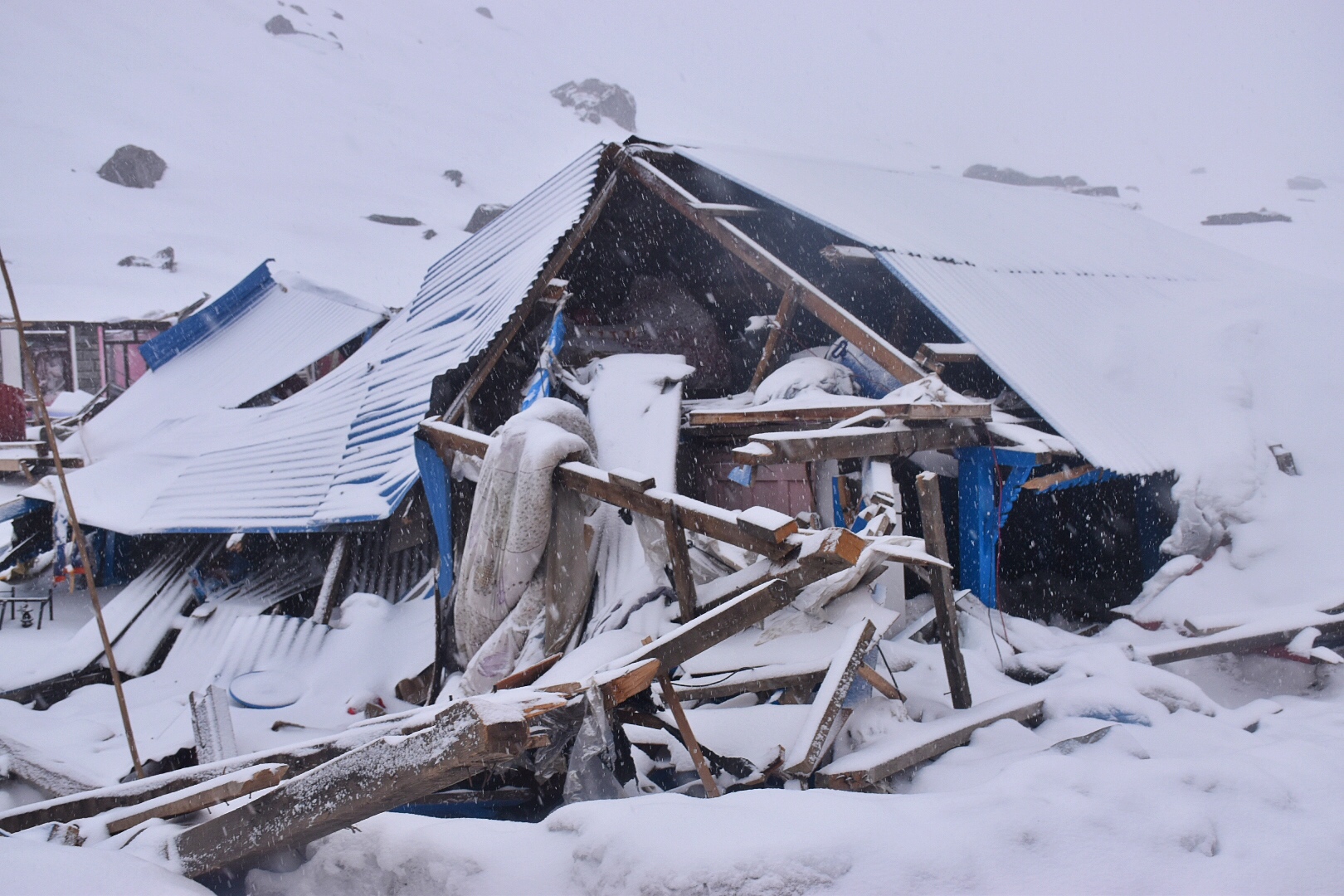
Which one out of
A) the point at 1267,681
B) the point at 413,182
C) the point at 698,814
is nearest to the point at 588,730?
the point at 698,814

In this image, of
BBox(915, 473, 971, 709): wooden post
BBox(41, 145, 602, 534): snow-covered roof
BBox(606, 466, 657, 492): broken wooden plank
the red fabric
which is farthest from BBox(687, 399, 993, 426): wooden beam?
the red fabric

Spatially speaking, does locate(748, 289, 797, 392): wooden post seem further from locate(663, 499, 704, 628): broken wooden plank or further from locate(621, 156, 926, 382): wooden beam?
locate(663, 499, 704, 628): broken wooden plank

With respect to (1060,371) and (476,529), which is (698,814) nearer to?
(476,529)

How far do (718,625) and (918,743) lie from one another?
1108 mm

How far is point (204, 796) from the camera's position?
261cm

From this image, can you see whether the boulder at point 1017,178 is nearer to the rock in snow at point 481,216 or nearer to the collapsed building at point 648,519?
the rock in snow at point 481,216

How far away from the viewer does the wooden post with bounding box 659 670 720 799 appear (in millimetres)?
3125

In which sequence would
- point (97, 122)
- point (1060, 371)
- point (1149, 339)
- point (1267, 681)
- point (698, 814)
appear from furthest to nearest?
point (97, 122) → point (1149, 339) → point (1060, 371) → point (1267, 681) → point (698, 814)

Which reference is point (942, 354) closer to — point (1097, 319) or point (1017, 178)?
point (1097, 319)

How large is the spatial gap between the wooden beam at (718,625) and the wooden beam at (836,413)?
2.48m

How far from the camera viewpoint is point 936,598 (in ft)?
13.1

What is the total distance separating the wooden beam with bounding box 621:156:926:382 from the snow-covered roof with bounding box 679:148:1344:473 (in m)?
0.68

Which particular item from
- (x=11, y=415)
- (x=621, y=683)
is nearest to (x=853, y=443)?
(x=621, y=683)

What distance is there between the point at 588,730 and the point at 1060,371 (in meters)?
5.71
